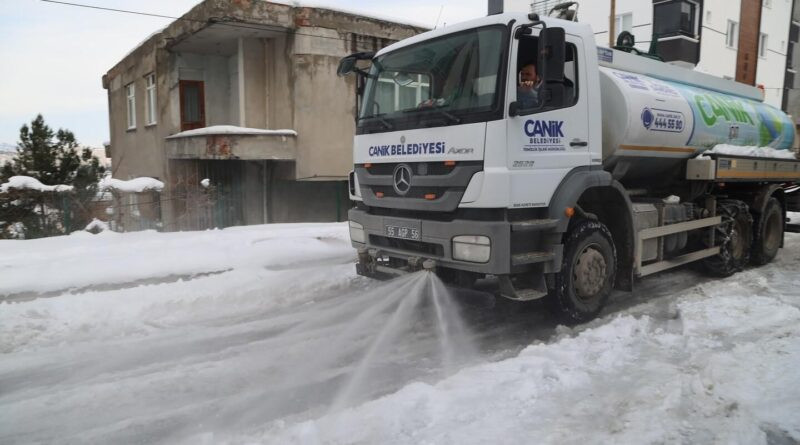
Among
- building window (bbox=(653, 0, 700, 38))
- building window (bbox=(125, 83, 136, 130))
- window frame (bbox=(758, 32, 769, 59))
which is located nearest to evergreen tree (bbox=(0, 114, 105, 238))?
building window (bbox=(125, 83, 136, 130))

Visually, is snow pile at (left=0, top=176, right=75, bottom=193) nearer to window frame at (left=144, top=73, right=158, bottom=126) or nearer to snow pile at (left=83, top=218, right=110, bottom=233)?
snow pile at (left=83, top=218, right=110, bottom=233)

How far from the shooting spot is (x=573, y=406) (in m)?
3.90

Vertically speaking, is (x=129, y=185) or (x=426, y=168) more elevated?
(x=426, y=168)

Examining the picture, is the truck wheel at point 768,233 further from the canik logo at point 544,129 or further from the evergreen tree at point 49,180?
the evergreen tree at point 49,180

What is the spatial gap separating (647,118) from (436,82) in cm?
279

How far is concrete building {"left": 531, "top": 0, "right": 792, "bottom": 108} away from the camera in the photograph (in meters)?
22.9

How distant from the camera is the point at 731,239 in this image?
854cm

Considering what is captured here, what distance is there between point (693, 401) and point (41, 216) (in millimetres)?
11479

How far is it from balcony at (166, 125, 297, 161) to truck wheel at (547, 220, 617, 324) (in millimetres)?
10674

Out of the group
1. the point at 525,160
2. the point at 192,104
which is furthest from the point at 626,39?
the point at 192,104

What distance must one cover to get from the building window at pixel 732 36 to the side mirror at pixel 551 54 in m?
25.7

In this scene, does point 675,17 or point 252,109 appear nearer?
point 252,109

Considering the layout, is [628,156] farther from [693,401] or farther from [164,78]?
[164,78]

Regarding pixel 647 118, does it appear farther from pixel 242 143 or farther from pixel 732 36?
pixel 732 36
